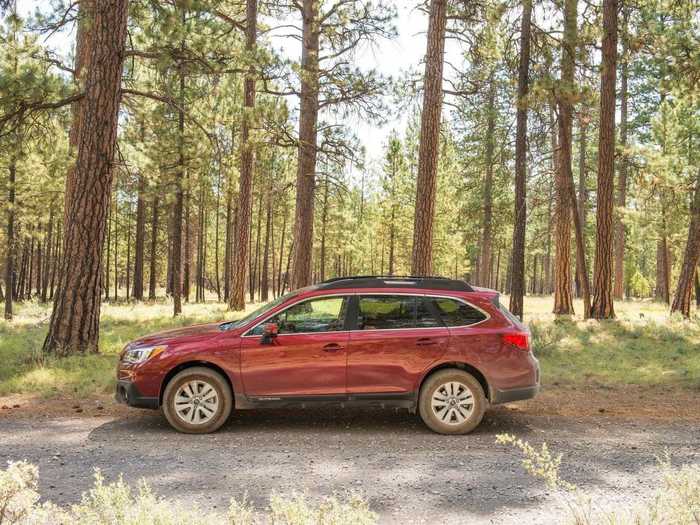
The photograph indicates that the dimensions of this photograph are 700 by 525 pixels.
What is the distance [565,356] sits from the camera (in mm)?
12242

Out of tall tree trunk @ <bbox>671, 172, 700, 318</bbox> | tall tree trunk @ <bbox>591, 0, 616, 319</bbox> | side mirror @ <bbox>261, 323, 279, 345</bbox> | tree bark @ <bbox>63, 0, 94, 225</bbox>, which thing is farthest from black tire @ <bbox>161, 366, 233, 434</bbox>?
tall tree trunk @ <bbox>671, 172, 700, 318</bbox>

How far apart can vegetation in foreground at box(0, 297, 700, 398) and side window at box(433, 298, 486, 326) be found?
11.9 feet

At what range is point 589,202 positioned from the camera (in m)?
41.9

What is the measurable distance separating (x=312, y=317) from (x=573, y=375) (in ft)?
18.8

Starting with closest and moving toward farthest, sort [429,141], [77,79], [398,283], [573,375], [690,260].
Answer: [398,283] → [573,375] → [429,141] → [77,79] → [690,260]

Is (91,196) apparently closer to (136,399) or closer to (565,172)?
(136,399)

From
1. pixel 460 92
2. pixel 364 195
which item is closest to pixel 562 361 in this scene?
pixel 460 92

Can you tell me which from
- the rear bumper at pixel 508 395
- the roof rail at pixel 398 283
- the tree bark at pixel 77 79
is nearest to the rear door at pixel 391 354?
the roof rail at pixel 398 283

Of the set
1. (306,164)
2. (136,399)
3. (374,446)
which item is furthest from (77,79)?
(374,446)

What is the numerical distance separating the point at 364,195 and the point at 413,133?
68.0ft

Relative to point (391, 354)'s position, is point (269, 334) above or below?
above

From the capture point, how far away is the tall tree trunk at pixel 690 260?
17.3 metres

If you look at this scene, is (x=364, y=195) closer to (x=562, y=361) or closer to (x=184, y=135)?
(x=184, y=135)

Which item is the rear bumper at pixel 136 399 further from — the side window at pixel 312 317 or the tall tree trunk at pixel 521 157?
the tall tree trunk at pixel 521 157
